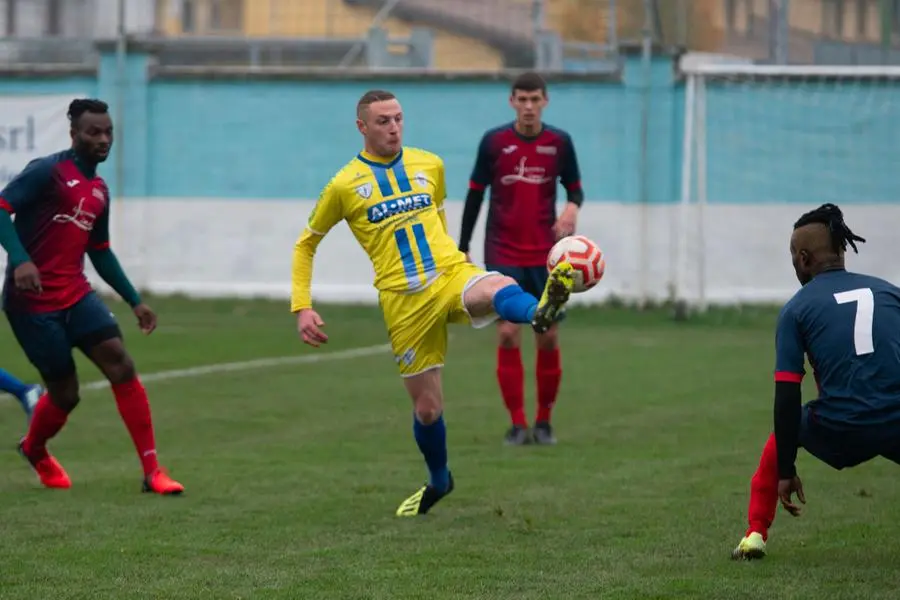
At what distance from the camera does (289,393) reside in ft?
40.3

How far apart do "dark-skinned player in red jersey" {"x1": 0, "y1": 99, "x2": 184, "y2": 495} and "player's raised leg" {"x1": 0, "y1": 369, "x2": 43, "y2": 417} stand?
1.06 metres

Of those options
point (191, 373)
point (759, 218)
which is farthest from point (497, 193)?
point (759, 218)

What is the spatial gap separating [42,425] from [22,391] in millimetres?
1142

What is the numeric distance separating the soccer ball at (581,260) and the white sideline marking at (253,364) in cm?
678

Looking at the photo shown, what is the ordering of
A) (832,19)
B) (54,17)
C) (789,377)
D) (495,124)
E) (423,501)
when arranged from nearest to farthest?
(789,377) → (423,501) → (832,19) → (495,124) → (54,17)

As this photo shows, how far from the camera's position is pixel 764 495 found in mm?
6031

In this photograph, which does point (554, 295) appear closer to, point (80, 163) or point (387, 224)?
point (387, 224)

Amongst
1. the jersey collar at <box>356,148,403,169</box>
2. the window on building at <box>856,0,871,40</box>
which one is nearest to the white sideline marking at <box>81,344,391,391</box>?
the jersey collar at <box>356,148,403,169</box>

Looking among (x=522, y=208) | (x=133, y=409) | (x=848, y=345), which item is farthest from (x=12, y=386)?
(x=848, y=345)

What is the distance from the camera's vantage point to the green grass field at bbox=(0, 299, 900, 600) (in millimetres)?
5781

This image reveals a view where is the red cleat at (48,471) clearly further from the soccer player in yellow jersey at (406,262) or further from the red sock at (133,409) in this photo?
the soccer player in yellow jersey at (406,262)

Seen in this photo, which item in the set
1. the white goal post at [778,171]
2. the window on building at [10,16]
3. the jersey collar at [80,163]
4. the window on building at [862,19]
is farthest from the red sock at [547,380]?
the window on building at [10,16]

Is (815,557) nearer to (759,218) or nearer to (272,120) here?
(759,218)

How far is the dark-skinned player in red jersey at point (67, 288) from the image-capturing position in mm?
7805
